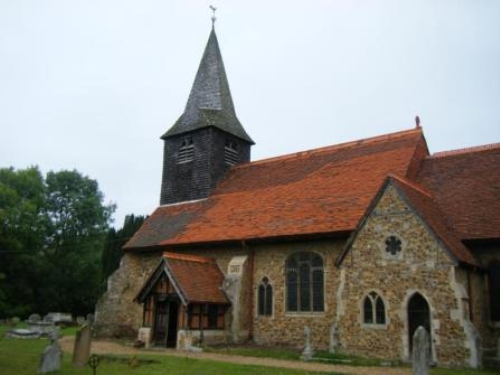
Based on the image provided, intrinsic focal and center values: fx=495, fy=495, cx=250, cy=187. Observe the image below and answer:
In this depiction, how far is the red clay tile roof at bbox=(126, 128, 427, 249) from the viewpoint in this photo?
19047 millimetres

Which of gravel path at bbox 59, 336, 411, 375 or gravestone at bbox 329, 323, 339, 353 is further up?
gravestone at bbox 329, 323, 339, 353

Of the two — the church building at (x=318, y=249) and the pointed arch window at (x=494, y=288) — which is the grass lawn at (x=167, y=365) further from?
the pointed arch window at (x=494, y=288)

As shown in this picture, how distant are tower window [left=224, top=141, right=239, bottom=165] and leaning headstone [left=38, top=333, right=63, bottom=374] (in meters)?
16.2

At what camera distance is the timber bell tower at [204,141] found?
26.6 meters

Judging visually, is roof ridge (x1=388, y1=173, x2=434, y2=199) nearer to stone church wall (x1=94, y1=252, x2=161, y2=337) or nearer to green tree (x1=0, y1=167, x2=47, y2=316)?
stone church wall (x1=94, y1=252, x2=161, y2=337)

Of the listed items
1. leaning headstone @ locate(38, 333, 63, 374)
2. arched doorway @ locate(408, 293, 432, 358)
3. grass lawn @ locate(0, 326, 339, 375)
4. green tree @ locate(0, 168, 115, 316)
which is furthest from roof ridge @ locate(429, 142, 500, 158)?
green tree @ locate(0, 168, 115, 316)

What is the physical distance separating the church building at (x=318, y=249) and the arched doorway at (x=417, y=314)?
32 millimetres

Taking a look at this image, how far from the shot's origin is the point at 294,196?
21422mm

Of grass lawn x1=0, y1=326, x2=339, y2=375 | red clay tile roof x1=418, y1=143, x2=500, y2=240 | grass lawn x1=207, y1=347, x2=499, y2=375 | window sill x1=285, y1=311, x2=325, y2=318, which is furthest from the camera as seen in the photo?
window sill x1=285, y1=311, x2=325, y2=318

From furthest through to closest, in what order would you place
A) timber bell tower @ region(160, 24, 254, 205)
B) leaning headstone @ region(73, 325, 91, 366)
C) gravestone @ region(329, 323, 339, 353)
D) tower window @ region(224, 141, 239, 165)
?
tower window @ region(224, 141, 239, 165) < timber bell tower @ region(160, 24, 254, 205) < gravestone @ region(329, 323, 339, 353) < leaning headstone @ region(73, 325, 91, 366)

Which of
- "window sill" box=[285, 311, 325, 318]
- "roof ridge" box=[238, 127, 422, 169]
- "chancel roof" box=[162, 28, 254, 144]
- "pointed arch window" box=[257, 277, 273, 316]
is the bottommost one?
"window sill" box=[285, 311, 325, 318]

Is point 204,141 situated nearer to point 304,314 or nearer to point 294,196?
point 294,196

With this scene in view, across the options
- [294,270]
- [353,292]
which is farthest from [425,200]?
[294,270]

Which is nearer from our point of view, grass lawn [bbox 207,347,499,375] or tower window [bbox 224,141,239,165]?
grass lawn [bbox 207,347,499,375]
